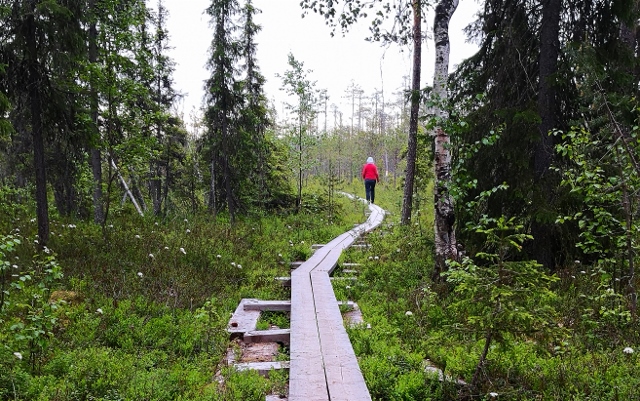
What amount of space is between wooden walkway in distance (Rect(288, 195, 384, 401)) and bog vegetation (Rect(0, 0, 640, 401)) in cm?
28

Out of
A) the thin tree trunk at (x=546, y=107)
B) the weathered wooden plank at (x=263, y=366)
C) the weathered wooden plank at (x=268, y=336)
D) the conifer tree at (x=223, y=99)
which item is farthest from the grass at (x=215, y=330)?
the conifer tree at (x=223, y=99)

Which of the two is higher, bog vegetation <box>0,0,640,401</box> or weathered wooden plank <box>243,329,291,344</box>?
bog vegetation <box>0,0,640,401</box>

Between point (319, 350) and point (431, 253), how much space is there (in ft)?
18.6

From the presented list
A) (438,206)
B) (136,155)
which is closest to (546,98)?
(438,206)

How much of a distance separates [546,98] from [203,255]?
8035 millimetres

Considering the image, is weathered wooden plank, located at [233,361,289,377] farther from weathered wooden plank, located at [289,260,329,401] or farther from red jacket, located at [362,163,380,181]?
red jacket, located at [362,163,380,181]

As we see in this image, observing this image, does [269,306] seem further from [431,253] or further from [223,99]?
[223,99]

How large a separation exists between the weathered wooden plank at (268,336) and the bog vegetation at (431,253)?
43cm

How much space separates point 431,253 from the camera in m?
9.59

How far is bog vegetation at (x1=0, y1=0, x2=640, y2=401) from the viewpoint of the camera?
409 centimetres

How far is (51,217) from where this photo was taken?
11.2 meters

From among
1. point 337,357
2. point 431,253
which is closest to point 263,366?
point 337,357

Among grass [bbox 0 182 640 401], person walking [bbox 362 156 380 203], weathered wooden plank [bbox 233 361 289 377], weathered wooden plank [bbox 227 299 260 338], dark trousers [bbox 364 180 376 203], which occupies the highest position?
person walking [bbox 362 156 380 203]

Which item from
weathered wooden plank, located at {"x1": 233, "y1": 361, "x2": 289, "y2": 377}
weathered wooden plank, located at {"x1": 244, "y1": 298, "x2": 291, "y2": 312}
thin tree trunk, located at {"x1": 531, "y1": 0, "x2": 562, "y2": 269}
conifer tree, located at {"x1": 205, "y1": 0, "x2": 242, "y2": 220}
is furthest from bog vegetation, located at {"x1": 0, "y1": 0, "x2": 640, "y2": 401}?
conifer tree, located at {"x1": 205, "y1": 0, "x2": 242, "y2": 220}
